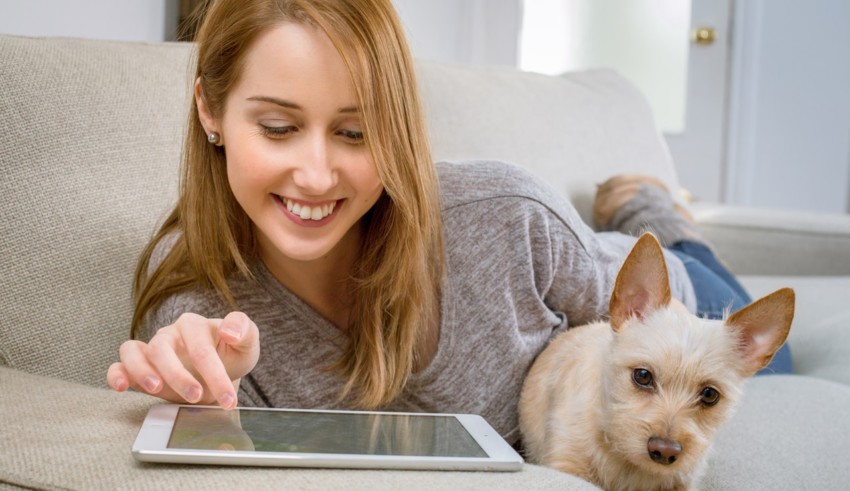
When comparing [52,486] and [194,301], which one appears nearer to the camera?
[52,486]

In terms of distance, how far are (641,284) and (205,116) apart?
0.68m

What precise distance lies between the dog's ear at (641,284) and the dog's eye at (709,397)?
0.11 meters

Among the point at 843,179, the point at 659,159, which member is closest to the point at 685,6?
the point at 843,179

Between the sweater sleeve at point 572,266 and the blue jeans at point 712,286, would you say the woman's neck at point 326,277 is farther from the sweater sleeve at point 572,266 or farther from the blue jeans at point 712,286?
the blue jeans at point 712,286

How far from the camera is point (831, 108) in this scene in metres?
4.89

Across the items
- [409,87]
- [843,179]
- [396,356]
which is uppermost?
[409,87]

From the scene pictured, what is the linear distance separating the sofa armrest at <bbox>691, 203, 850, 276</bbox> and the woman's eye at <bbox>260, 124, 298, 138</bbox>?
5.85ft

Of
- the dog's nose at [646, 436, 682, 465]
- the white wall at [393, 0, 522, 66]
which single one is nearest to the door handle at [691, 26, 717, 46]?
the white wall at [393, 0, 522, 66]

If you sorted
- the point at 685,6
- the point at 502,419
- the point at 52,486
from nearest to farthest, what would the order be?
the point at 52,486 → the point at 502,419 → the point at 685,6

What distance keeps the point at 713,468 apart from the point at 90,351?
955 mm

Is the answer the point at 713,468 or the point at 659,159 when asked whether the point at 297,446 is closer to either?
the point at 713,468

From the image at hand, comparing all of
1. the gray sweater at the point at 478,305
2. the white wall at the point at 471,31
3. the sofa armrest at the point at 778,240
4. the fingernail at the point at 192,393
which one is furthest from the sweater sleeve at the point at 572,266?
the white wall at the point at 471,31

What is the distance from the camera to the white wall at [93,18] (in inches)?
80.5

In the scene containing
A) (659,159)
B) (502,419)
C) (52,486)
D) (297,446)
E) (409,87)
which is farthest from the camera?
(659,159)
